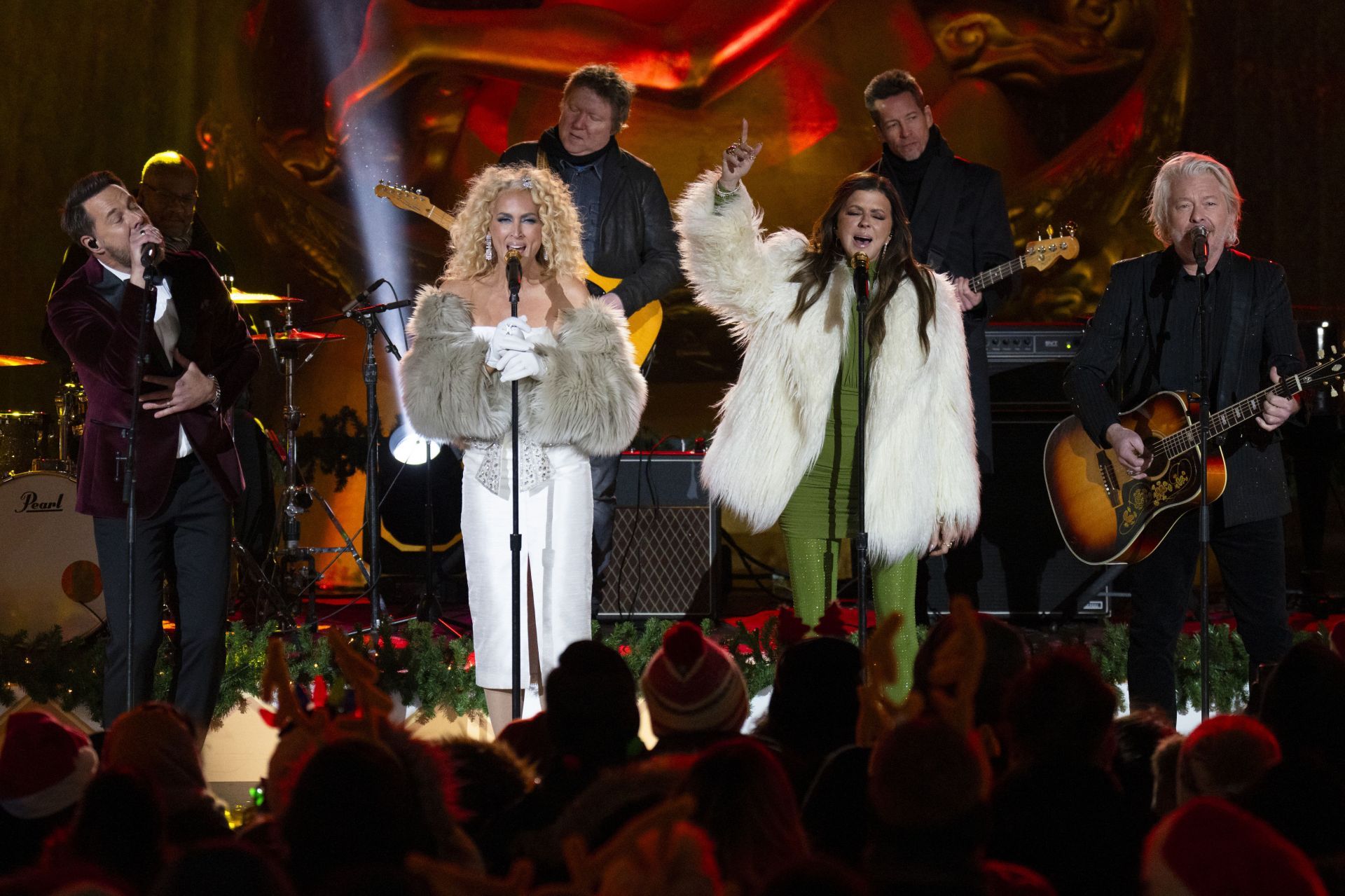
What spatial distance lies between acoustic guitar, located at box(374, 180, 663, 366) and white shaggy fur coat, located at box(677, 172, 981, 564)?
753 millimetres

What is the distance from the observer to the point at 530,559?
156 inches

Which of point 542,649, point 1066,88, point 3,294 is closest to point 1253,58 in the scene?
point 1066,88

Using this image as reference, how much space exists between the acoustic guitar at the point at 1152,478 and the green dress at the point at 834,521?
0.81 meters

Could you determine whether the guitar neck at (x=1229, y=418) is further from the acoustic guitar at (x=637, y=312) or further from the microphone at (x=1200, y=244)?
the acoustic guitar at (x=637, y=312)

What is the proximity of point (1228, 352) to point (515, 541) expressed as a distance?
7.80 ft

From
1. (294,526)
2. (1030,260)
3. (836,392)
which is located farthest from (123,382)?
(1030,260)

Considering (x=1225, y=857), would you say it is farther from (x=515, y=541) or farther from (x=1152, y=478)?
(x=1152, y=478)

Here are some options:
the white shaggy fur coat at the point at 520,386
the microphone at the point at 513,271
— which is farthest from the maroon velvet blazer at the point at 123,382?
the microphone at the point at 513,271

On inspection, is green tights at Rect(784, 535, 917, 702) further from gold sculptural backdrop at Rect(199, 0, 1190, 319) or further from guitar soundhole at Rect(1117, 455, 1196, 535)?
gold sculptural backdrop at Rect(199, 0, 1190, 319)

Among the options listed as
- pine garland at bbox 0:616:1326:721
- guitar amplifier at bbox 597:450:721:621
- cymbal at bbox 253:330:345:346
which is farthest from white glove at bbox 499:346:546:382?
cymbal at bbox 253:330:345:346

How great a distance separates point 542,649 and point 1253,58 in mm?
7111

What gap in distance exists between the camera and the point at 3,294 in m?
8.26

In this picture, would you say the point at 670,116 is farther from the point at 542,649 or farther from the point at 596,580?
the point at 542,649

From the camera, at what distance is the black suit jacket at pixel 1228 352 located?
407cm
